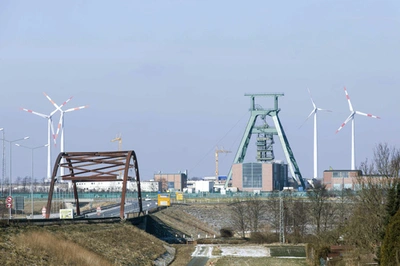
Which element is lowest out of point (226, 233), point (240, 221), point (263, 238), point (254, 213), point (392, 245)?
point (226, 233)

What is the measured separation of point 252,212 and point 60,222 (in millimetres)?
58800

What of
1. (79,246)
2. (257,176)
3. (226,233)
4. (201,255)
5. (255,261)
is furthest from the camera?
(257,176)

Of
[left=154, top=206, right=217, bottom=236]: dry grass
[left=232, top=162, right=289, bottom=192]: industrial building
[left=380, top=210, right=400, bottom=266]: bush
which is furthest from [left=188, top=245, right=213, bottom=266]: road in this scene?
[left=232, top=162, right=289, bottom=192]: industrial building

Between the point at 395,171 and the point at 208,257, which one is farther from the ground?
the point at 395,171

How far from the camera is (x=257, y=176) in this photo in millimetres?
174375

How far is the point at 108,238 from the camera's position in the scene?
176 feet

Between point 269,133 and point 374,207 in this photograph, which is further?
point 269,133

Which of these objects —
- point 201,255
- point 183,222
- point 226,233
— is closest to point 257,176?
point 183,222

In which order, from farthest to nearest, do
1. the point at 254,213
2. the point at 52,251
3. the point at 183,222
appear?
the point at 183,222 < the point at 254,213 < the point at 52,251

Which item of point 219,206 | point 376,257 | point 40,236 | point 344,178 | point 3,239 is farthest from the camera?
point 344,178

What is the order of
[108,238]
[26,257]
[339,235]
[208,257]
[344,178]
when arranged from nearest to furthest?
[26,257]
[108,238]
[208,257]
[339,235]
[344,178]

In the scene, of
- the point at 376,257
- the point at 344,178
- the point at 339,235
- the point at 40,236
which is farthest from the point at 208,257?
the point at 344,178

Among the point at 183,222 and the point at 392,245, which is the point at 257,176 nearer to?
the point at 183,222

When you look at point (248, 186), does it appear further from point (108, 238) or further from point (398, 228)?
point (398, 228)
